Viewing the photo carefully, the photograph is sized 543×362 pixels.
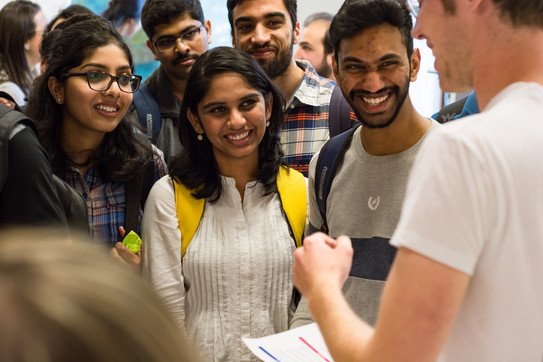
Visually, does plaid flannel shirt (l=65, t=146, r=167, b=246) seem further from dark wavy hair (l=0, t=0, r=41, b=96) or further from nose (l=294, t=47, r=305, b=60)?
nose (l=294, t=47, r=305, b=60)

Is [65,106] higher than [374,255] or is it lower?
higher

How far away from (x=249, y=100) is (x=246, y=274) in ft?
2.28

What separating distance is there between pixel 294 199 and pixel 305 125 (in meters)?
0.60

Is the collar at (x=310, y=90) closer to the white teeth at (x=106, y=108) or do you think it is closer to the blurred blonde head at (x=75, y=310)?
the white teeth at (x=106, y=108)

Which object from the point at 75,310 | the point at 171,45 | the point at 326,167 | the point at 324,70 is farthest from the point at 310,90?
the point at 75,310

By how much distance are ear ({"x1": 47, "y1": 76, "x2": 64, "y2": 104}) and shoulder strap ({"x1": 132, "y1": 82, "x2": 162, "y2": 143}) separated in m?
0.53

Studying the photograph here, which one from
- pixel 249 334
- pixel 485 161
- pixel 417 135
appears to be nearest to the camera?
pixel 485 161

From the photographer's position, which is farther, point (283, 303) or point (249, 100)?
point (249, 100)

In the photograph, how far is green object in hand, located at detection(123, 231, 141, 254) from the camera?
7.39ft

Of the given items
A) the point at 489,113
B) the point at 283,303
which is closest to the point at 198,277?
the point at 283,303

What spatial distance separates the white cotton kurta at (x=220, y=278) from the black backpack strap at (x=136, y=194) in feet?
0.79

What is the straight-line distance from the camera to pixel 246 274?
2.10 metres

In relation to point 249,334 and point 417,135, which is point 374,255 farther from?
point 249,334

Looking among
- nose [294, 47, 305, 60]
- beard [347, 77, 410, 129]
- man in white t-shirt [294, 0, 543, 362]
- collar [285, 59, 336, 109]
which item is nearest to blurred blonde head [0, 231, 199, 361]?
man in white t-shirt [294, 0, 543, 362]
